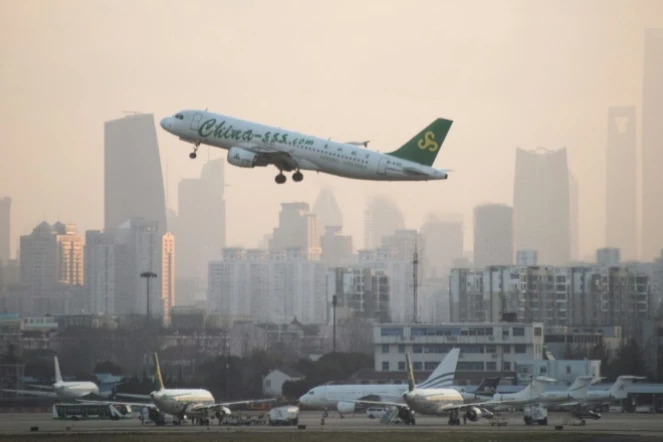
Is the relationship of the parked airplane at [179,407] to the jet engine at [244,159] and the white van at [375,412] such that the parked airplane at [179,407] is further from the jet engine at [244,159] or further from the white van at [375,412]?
the jet engine at [244,159]

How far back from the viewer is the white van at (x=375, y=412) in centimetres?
12075

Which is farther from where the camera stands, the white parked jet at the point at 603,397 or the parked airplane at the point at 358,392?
the parked airplane at the point at 358,392

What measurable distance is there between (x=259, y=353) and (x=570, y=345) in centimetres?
3666

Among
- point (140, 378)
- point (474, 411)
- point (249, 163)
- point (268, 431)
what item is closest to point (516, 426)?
point (474, 411)

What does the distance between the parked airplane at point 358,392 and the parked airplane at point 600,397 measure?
42.6 ft

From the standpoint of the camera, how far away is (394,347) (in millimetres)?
166625

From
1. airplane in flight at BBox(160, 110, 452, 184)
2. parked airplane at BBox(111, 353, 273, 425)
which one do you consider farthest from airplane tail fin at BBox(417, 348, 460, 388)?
airplane in flight at BBox(160, 110, 452, 184)

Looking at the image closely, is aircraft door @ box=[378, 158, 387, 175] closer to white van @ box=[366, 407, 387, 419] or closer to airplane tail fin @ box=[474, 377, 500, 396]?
white van @ box=[366, 407, 387, 419]

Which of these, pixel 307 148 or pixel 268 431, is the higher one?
pixel 307 148

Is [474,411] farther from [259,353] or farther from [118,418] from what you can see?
[259,353]

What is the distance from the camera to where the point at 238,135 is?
10075 cm

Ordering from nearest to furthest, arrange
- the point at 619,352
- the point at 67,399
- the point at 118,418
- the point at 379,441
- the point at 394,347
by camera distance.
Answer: the point at 379,441 → the point at 118,418 → the point at 67,399 → the point at 394,347 → the point at 619,352

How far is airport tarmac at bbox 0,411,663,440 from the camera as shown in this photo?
97.8 metres

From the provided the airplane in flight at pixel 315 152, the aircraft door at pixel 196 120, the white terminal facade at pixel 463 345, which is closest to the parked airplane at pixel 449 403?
the airplane in flight at pixel 315 152
